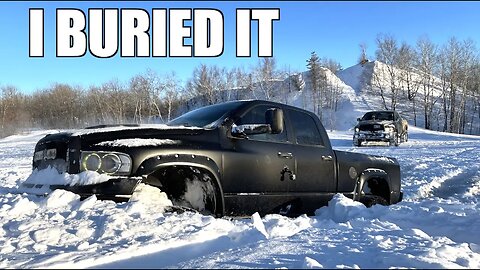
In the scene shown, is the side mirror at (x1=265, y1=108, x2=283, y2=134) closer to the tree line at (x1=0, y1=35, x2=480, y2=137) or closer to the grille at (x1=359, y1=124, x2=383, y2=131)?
the grille at (x1=359, y1=124, x2=383, y2=131)

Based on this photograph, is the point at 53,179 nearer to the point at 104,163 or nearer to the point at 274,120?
the point at 104,163

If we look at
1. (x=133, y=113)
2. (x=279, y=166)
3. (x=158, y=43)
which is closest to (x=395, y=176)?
(x=279, y=166)

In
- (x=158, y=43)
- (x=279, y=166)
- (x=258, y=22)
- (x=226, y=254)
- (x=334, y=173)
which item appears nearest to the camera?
(x=226, y=254)

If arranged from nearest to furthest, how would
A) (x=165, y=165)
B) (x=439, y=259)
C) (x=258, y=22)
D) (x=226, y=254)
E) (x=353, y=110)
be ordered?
(x=439, y=259)
(x=226, y=254)
(x=165, y=165)
(x=258, y=22)
(x=353, y=110)

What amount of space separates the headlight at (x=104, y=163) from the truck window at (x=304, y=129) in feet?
7.16

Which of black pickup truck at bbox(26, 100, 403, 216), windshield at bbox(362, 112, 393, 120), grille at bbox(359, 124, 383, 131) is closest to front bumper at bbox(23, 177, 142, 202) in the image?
black pickup truck at bbox(26, 100, 403, 216)

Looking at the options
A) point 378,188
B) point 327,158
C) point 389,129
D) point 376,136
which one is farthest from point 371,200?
point 389,129

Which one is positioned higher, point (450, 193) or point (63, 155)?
Answer: point (63, 155)

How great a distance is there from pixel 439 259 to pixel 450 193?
6660 mm

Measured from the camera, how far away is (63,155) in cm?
394

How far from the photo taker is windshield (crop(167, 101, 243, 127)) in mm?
4722

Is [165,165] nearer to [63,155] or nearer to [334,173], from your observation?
[63,155]

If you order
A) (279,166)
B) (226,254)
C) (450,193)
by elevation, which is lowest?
(450,193)

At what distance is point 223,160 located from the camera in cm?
427
